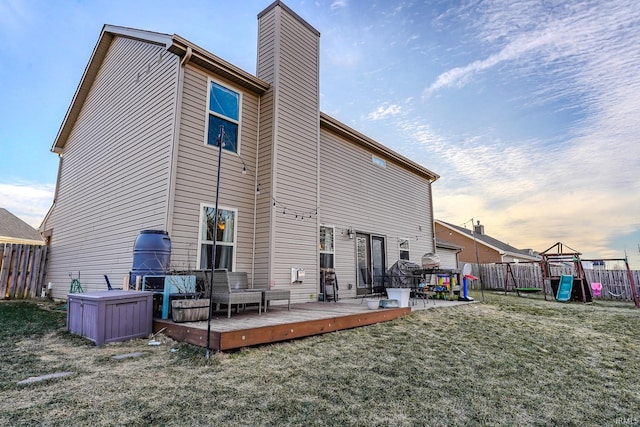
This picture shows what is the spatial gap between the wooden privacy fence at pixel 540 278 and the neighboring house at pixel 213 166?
9.63 metres

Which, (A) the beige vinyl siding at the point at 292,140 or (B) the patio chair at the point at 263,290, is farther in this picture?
(A) the beige vinyl siding at the point at 292,140

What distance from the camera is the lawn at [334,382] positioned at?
2234 millimetres

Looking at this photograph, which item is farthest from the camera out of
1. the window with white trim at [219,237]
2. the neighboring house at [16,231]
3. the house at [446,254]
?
the neighboring house at [16,231]

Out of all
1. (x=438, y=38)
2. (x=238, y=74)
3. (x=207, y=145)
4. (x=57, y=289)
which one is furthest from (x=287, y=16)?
(x=57, y=289)

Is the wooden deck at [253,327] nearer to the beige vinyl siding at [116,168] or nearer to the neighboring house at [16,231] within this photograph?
the beige vinyl siding at [116,168]

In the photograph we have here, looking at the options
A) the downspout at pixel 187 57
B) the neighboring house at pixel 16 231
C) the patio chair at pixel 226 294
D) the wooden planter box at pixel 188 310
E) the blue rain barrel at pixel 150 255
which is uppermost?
the downspout at pixel 187 57

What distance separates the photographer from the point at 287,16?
8.00 metres

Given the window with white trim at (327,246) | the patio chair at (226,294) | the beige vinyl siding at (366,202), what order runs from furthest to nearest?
1. the beige vinyl siding at (366,202)
2. the window with white trim at (327,246)
3. the patio chair at (226,294)

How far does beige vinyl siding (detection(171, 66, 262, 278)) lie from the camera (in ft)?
19.5

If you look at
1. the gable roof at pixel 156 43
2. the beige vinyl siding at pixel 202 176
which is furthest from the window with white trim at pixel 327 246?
A: the gable roof at pixel 156 43

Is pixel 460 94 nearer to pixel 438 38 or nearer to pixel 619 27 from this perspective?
pixel 438 38

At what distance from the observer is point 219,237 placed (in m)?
6.47

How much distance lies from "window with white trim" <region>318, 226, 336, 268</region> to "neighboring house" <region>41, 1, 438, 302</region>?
4 cm

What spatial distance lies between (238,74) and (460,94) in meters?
8.07
